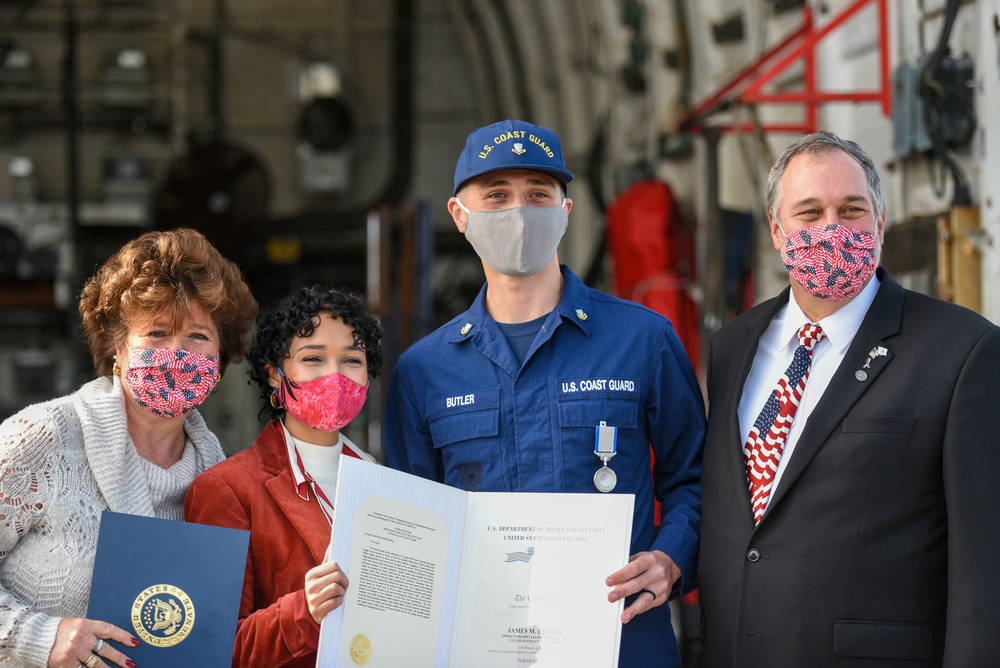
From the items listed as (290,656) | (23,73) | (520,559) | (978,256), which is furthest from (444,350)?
(23,73)

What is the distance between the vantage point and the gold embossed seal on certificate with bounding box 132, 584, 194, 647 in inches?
106

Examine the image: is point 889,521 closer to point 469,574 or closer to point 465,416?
point 469,574

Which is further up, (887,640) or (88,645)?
(887,640)

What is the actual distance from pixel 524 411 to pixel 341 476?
66 cm

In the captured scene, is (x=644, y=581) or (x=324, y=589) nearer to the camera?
(x=324, y=589)

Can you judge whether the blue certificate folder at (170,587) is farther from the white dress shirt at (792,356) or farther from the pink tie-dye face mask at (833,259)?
the pink tie-dye face mask at (833,259)

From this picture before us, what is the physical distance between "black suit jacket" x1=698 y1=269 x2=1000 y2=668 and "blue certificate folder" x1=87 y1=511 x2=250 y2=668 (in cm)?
114

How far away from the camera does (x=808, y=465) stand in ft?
9.12

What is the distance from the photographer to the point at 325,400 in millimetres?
3010

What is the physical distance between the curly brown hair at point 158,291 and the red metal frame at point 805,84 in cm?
299

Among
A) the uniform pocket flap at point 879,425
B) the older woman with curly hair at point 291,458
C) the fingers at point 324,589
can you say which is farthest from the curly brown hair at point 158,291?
the uniform pocket flap at point 879,425

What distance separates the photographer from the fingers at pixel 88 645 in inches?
104

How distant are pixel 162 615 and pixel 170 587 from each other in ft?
0.21

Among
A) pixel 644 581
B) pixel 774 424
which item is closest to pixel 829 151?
pixel 774 424
